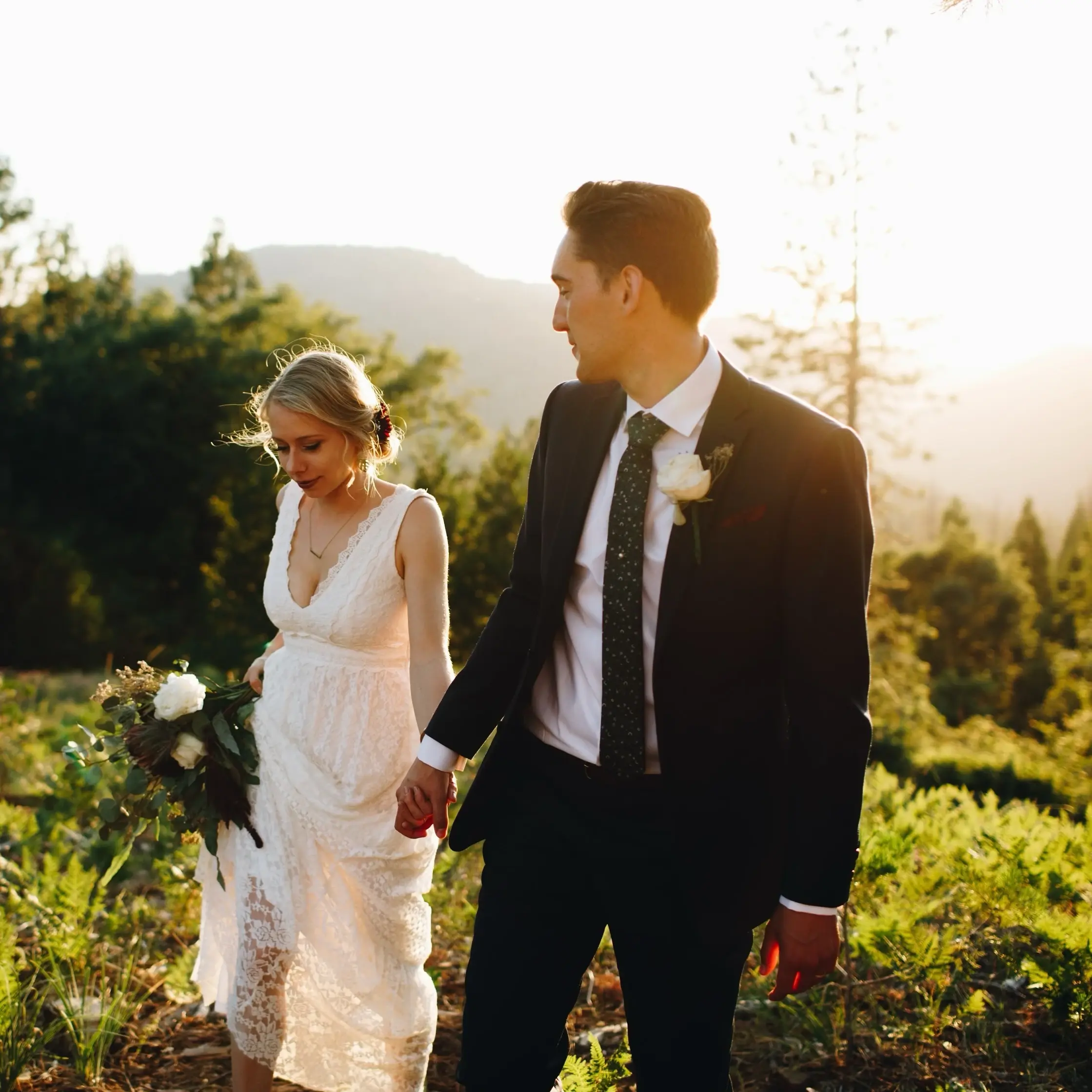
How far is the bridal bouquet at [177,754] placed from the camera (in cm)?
305

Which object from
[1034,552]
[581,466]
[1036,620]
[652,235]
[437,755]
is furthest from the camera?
[1034,552]

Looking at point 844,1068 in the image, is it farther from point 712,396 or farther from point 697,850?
point 712,396

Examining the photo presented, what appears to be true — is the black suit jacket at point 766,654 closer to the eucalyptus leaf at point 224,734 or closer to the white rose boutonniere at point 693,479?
the white rose boutonniere at point 693,479

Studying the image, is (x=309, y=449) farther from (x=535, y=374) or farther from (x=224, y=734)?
(x=535, y=374)

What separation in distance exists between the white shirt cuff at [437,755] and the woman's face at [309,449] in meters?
0.97

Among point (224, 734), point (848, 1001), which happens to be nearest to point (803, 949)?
point (848, 1001)

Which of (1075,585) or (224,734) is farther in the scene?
(1075,585)

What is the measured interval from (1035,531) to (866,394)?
37.4 meters

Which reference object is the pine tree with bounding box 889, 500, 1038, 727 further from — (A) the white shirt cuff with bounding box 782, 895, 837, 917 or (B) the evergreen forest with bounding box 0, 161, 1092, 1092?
(A) the white shirt cuff with bounding box 782, 895, 837, 917

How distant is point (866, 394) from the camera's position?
22.7m

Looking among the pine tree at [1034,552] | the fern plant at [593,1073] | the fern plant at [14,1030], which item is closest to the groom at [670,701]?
the fern plant at [593,1073]

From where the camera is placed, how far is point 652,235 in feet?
→ 7.42

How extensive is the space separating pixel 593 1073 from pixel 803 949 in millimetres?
980

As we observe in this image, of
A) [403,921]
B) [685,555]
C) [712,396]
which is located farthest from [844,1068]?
[712,396]
